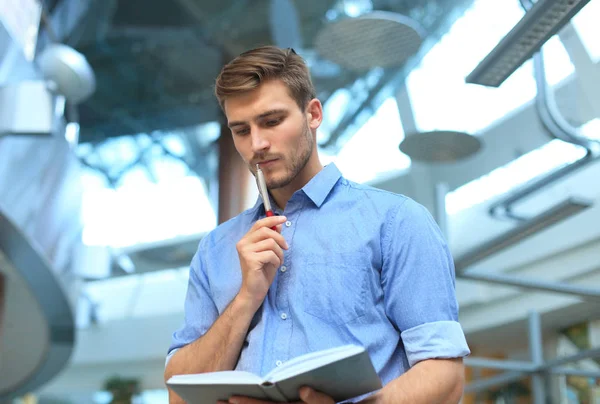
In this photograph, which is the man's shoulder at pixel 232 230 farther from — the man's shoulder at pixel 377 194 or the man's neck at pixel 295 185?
the man's shoulder at pixel 377 194

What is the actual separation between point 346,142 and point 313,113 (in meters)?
6.99

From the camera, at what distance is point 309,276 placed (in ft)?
5.05

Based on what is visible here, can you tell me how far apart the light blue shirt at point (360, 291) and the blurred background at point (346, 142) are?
1469 mm

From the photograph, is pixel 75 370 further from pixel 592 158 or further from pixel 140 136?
pixel 592 158

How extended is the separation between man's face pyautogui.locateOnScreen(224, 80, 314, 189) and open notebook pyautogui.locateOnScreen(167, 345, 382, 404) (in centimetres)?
47

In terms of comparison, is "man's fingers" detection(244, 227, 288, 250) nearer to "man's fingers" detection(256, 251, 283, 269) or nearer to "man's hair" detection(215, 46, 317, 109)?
"man's fingers" detection(256, 251, 283, 269)

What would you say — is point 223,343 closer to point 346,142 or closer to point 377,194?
point 377,194

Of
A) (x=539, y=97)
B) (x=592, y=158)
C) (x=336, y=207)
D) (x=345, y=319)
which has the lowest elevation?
(x=345, y=319)

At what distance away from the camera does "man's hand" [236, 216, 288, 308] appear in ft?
4.74

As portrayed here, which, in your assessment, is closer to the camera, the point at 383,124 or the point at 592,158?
the point at 592,158

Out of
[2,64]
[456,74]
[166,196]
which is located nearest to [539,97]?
[2,64]

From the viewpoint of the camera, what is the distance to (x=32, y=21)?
5.79m

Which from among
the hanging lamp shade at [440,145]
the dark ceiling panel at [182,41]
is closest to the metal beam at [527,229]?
the hanging lamp shade at [440,145]

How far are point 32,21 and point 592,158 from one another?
4.26 meters
